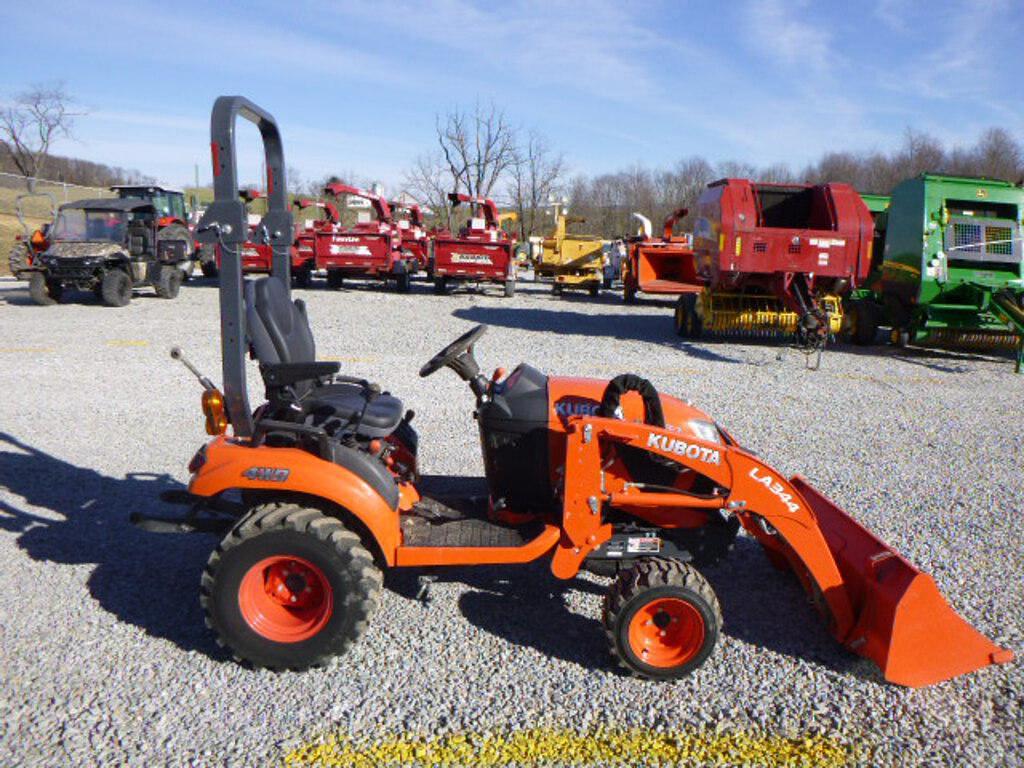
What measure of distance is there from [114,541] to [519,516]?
230cm

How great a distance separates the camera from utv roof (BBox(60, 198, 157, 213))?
46.5 feet

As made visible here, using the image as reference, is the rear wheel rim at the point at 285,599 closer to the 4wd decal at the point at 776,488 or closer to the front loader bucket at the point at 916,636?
the 4wd decal at the point at 776,488

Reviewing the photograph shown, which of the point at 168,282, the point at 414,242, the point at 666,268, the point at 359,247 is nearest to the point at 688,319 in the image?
the point at 666,268

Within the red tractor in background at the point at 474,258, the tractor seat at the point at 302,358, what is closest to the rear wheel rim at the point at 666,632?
the tractor seat at the point at 302,358

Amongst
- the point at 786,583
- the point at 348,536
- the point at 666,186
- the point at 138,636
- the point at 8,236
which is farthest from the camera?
the point at 666,186

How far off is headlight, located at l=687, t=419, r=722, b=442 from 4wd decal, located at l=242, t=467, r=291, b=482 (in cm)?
174

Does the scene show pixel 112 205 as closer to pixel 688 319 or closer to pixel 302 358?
pixel 688 319

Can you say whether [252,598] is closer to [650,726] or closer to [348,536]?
[348,536]

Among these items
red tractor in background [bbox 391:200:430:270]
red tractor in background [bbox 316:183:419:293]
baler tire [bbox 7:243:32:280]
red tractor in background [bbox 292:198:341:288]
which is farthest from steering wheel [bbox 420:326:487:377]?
red tractor in background [bbox 391:200:430:270]

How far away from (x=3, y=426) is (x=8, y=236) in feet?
84.7

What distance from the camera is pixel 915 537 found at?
14.5 feet

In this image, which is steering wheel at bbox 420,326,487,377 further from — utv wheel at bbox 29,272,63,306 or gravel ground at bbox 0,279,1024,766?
utv wheel at bbox 29,272,63,306

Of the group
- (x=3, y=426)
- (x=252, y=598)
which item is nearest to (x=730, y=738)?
(x=252, y=598)

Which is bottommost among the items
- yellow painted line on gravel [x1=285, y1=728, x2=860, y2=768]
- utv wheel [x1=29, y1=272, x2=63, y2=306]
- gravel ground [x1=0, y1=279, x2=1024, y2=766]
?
yellow painted line on gravel [x1=285, y1=728, x2=860, y2=768]
